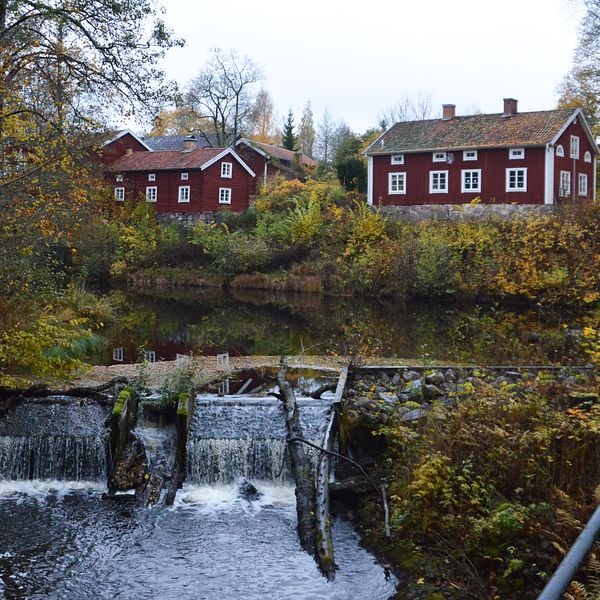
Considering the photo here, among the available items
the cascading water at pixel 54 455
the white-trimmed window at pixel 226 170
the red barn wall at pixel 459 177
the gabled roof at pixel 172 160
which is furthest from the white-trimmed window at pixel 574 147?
the cascading water at pixel 54 455

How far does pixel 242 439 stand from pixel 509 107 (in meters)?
35.6

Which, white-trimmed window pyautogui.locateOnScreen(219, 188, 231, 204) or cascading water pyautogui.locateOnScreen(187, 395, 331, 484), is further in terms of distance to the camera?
white-trimmed window pyautogui.locateOnScreen(219, 188, 231, 204)

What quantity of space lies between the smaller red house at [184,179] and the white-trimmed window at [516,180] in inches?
805

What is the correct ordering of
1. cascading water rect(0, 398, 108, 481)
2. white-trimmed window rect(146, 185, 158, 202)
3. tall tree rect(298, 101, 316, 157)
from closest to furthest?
cascading water rect(0, 398, 108, 481), white-trimmed window rect(146, 185, 158, 202), tall tree rect(298, 101, 316, 157)

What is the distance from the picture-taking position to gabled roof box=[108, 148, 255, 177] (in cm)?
4947

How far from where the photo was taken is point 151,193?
5138 cm

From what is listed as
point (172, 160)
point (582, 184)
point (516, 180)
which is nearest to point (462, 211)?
point (516, 180)

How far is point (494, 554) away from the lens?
6629 millimetres

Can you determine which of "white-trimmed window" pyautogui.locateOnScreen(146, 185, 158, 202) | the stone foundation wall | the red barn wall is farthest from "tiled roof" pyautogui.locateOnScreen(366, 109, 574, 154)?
"white-trimmed window" pyautogui.locateOnScreen(146, 185, 158, 202)

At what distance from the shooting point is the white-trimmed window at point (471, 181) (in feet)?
131

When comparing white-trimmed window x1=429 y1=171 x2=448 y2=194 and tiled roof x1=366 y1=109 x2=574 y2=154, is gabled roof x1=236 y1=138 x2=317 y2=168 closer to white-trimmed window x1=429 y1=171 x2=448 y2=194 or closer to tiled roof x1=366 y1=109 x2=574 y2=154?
tiled roof x1=366 y1=109 x2=574 y2=154

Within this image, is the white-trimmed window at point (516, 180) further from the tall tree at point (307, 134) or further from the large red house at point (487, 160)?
the tall tree at point (307, 134)

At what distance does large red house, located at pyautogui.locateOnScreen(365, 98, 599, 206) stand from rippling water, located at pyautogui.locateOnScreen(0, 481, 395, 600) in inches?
1277

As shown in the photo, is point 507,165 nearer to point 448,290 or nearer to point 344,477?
point 448,290
